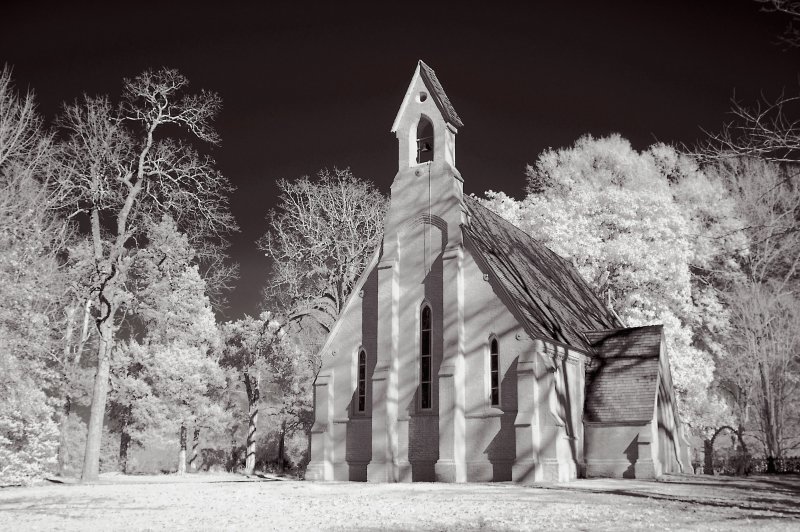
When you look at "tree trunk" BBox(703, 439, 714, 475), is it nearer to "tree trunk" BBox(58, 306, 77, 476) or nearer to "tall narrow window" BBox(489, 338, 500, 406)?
"tall narrow window" BBox(489, 338, 500, 406)

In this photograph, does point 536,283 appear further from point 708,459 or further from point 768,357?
point 708,459

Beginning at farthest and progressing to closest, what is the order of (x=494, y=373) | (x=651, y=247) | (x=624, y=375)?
(x=651, y=247), (x=624, y=375), (x=494, y=373)

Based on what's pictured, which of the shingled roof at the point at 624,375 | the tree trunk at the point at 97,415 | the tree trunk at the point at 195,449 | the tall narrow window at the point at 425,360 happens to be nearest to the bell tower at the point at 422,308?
the tall narrow window at the point at 425,360

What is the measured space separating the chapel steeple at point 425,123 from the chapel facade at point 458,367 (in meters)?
0.06

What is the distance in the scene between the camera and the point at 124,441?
161 ft

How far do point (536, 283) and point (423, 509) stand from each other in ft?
66.0

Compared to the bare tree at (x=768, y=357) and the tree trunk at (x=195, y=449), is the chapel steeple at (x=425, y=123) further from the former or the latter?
the tree trunk at (x=195, y=449)

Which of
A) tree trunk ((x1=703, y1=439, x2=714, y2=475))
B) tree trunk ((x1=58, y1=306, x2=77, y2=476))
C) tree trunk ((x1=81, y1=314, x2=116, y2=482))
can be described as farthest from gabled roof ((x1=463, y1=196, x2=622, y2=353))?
tree trunk ((x1=58, y1=306, x2=77, y2=476))

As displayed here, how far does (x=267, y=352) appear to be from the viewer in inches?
2066

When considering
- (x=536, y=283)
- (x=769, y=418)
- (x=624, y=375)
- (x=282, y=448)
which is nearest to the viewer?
(x=624, y=375)

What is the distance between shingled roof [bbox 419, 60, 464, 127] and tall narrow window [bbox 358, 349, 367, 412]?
34.6 ft

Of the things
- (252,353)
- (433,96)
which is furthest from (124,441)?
(433,96)

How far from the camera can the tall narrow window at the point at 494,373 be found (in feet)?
102

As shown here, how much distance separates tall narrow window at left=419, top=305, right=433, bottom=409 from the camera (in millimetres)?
32188
